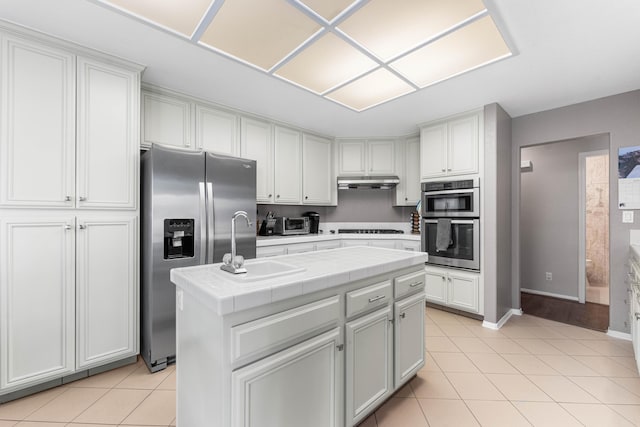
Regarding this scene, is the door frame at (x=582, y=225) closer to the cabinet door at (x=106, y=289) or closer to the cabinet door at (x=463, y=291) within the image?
the cabinet door at (x=463, y=291)

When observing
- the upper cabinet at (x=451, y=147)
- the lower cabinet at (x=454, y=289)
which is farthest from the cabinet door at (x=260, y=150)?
the lower cabinet at (x=454, y=289)

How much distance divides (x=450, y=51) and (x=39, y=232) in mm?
3186

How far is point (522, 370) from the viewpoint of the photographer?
2.25 metres

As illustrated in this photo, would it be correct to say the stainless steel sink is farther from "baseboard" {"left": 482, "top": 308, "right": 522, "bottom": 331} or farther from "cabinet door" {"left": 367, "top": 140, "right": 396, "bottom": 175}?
"cabinet door" {"left": 367, "top": 140, "right": 396, "bottom": 175}

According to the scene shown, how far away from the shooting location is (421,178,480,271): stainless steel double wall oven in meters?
3.22

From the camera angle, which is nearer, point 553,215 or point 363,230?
point 553,215

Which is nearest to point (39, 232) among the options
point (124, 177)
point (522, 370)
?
point (124, 177)

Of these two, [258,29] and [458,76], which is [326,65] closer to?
[258,29]

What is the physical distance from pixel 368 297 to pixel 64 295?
2128mm

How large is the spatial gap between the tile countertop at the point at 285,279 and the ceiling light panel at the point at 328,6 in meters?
1.51

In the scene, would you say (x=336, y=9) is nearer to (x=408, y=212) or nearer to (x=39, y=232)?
(x=39, y=232)

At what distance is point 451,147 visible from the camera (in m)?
3.45

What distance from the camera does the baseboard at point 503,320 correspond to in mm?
3070

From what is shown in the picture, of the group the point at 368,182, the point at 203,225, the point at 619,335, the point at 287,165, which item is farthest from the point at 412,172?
the point at 203,225
